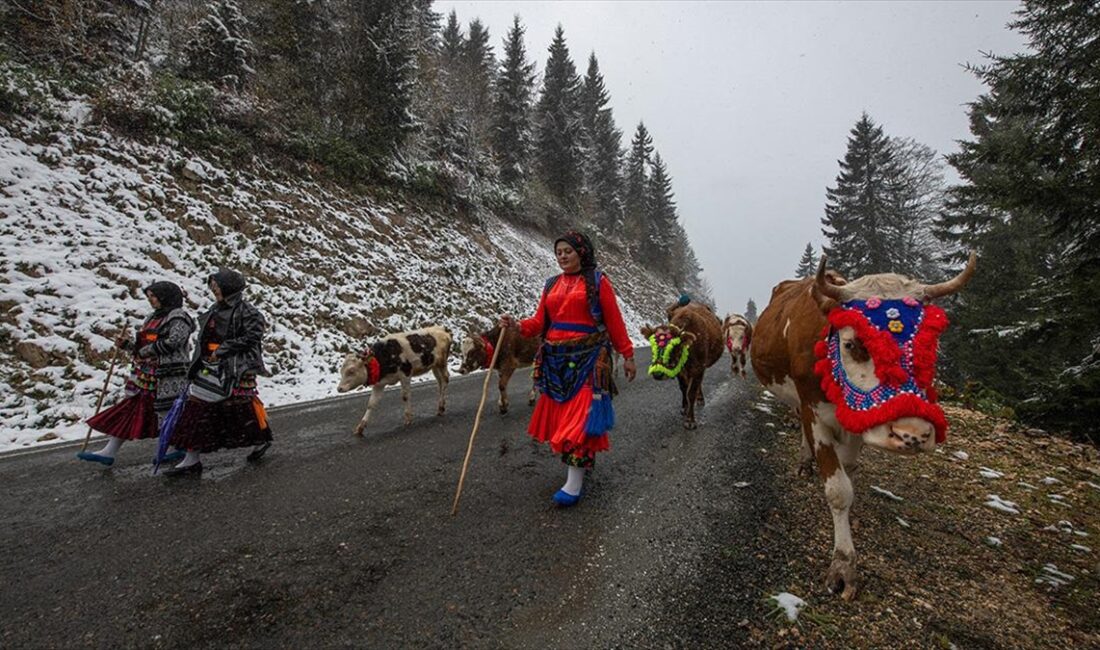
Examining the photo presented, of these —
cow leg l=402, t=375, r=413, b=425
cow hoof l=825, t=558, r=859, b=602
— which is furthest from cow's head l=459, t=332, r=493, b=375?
cow hoof l=825, t=558, r=859, b=602

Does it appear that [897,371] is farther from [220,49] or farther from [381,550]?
[220,49]

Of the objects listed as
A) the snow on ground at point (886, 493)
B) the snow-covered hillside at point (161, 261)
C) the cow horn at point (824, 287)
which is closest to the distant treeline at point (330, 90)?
the snow-covered hillside at point (161, 261)

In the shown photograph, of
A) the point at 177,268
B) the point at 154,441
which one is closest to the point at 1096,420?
the point at 154,441

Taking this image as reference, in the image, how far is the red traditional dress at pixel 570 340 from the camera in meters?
3.80

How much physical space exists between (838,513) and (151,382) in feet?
21.0

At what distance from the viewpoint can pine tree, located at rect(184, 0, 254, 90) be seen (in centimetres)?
1491

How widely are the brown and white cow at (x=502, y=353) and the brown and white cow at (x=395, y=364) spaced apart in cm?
39

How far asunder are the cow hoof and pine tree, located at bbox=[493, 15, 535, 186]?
2908cm

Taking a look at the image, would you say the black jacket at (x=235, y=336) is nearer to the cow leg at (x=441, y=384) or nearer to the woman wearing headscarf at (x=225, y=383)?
the woman wearing headscarf at (x=225, y=383)

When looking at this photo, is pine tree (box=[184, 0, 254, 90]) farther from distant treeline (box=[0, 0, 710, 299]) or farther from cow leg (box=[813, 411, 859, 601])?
cow leg (box=[813, 411, 859, 601])

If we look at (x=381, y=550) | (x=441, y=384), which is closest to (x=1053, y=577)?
(x=381, y=550)

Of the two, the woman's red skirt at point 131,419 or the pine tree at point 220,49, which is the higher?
the pine tree at point 220,49

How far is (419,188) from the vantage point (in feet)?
68.0

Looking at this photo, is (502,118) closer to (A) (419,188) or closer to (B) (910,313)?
(A) (419,188)
